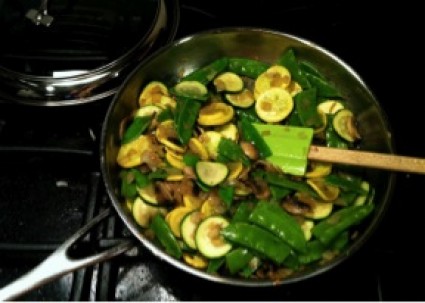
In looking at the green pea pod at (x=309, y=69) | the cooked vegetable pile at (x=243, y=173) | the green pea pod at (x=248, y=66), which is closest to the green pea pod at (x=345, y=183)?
the cooked vegetable pile at (x=243, y=173)

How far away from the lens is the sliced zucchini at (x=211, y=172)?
5.51 ft

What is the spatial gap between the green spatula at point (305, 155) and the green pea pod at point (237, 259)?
33cm

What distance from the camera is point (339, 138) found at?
6.19 feet

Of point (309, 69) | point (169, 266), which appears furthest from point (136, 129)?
point (309, 69)

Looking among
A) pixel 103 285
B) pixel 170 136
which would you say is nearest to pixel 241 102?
pixel 170 136

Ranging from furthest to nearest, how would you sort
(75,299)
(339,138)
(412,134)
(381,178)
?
(412,134) < (339,138) < (381,178) < (75,299)

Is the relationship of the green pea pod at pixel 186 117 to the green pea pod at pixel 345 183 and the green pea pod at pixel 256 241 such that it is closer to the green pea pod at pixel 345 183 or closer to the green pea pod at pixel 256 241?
the green pea pod at pixel 256 241

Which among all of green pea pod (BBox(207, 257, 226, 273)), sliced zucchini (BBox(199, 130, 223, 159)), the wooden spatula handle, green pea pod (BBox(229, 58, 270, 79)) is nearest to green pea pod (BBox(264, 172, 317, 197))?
the wooden spatula handle

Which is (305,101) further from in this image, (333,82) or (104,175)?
(104,175)

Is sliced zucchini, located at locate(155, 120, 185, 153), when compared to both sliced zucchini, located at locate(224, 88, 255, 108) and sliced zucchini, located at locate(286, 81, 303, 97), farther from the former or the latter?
sliced zucchini, located at locate(286, 81, 303, 97)

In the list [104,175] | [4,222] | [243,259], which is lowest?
[4,222]

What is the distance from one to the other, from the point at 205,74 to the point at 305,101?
0.42 metres

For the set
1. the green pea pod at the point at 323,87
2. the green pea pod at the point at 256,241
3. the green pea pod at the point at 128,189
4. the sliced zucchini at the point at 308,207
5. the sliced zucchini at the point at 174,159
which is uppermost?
the green pea pod at the point at 323,87

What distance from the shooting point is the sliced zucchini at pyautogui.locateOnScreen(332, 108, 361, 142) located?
187 cm
